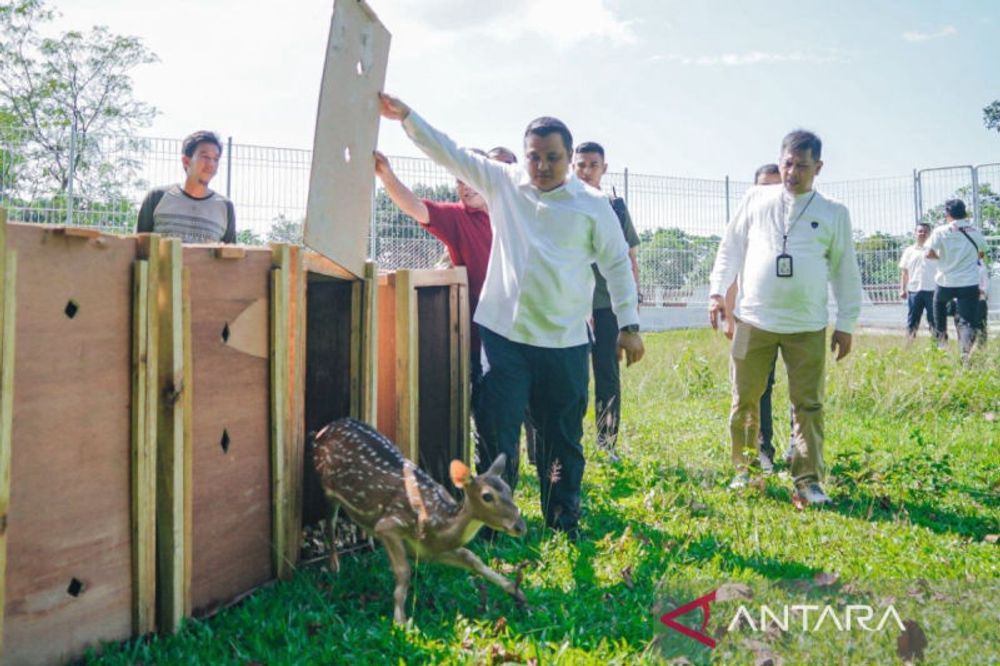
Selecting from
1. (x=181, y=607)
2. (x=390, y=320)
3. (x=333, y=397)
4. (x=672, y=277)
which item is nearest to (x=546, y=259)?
(x=390, y=320)

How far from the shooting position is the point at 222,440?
12.0 ft

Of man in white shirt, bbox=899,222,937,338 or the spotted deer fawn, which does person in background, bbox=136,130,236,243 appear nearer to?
the spotted deer fawn

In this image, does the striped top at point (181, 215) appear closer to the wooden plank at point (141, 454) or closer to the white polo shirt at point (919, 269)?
the wooden plank at point (141, 454)

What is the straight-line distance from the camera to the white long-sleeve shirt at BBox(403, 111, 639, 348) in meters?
4.62

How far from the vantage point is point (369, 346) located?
14.6ft

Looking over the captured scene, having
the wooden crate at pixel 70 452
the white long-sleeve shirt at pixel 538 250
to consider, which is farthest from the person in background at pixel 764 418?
the wooden crate at pixel 70 452

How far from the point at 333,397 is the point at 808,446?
3235mm

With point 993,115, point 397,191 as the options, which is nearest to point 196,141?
point 397,191

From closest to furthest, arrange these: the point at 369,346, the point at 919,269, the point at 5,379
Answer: the point at 5,379 → the point at 369,346 → the point at 919,269

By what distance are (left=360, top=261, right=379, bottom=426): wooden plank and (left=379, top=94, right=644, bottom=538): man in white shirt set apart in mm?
634

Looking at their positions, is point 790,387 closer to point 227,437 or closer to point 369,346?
point 369,346

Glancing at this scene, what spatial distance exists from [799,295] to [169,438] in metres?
4.12

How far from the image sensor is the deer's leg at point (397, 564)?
3.58m

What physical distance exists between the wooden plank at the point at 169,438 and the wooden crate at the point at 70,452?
8 centimetres
